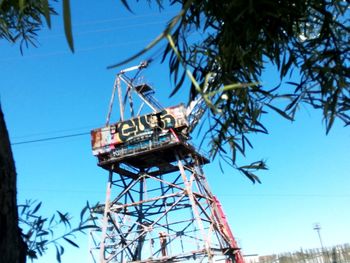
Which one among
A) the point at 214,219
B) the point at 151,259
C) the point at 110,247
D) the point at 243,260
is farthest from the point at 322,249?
the point at 110,247

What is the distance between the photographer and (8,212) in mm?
1577

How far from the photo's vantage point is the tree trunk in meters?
1.49

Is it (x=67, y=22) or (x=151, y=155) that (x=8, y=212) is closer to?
(x=67, y=22)

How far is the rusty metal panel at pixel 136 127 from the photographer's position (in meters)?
24.6

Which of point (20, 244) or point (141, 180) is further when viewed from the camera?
point (141, 180)

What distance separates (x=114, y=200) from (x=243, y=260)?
828 centimetres

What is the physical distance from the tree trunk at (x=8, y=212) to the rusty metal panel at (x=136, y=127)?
22.3 metres

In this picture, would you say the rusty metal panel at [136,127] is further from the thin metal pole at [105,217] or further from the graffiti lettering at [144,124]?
the thin metal pole at [105,217]

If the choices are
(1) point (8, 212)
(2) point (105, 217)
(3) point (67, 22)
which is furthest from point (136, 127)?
(3) point (67, 22)

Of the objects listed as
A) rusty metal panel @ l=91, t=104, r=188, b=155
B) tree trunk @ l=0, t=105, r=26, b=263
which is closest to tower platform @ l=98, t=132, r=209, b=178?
rusty metal panel @ l=91, t=104, r=188, b=155

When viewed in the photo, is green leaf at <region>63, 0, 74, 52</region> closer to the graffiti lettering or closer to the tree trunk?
the tree trunk

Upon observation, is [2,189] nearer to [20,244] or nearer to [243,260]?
[20,244]

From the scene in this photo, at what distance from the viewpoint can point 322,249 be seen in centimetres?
2445

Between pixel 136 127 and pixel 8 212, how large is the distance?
2381 centimetres
